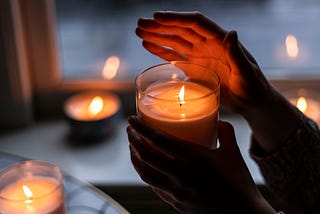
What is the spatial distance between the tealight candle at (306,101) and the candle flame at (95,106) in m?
0.47

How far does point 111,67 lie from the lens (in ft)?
5.21

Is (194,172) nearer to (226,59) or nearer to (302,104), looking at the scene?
(226,59)

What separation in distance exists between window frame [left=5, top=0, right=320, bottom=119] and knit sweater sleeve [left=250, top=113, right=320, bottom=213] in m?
0.47

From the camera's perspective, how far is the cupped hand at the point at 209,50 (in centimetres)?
92

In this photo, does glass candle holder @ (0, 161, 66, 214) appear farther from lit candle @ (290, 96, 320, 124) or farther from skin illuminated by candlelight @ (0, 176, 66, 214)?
lit candle @ (290, 96, 320, 124)

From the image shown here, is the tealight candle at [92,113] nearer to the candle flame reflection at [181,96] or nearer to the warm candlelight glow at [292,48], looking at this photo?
the warm candlelight glow at [292,48]

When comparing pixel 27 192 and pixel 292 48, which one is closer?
pixel 27 192

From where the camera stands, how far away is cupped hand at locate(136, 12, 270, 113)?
0.92m

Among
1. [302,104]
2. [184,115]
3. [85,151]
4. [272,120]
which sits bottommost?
[85,151]

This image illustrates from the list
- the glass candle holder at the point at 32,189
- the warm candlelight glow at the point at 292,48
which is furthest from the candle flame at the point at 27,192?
the warm candlelight glow at the point at 292,48

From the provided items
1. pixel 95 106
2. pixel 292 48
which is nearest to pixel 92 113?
pixel 95 106

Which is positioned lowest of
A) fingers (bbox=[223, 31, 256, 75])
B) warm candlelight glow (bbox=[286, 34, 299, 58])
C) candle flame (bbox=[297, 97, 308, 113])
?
candle flame (bbox=[297, 97, 308, 113])

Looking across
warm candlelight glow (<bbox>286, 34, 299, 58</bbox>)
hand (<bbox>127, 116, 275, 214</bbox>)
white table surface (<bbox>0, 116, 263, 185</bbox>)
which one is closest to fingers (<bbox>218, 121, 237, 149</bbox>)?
hand (<bbox>127, 116, 275, 214</bbox>)

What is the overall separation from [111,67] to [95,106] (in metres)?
0.15
